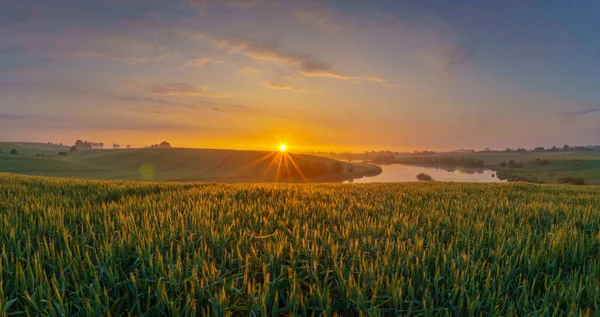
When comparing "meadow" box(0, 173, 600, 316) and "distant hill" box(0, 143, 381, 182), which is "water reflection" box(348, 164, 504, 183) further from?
"meadow" box(0, 173, 600, 316)

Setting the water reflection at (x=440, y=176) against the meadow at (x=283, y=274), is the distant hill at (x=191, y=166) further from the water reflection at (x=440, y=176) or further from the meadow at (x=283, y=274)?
the meadow at (x=283, y=274)

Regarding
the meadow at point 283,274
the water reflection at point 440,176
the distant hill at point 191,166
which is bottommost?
the water reflection at point 440,176

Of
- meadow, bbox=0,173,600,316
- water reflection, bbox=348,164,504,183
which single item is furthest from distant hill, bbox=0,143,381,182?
meadow, bbox=0,173,600,316

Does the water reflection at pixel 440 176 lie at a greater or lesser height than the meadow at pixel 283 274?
lesser

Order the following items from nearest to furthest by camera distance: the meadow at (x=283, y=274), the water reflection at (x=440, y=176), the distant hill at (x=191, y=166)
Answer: the meadow at (x=283, y=274) → the distant hill at (x=191, y=166) → the water reflection at (x=440, y=176)

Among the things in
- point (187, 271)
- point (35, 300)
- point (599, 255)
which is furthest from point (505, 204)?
point (35, 300)

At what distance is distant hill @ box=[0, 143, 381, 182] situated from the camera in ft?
283

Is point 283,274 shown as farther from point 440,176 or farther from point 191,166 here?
point 440,176

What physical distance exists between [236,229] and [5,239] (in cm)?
226

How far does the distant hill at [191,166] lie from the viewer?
8625 cm

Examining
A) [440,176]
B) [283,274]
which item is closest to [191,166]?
[440,176]

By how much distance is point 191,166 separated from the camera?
110 meters

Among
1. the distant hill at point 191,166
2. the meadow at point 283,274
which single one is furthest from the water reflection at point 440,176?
the meadow at point 283,274

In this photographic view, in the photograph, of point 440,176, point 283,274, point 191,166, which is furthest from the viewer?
point 440,176
